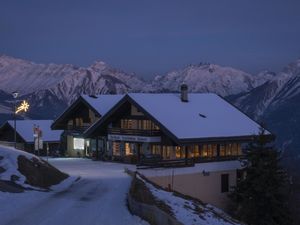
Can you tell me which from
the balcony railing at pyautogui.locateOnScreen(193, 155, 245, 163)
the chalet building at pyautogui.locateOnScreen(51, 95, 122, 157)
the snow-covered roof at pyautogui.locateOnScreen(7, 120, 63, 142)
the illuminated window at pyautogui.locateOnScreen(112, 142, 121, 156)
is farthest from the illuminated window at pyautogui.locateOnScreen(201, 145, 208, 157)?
the snow-covered roof at pyautogui.locateOnScreen(7, 120, 63, 142)

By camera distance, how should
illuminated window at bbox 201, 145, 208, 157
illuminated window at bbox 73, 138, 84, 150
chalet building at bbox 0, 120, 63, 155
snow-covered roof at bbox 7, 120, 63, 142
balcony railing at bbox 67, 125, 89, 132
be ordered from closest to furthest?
illuminated window at bbox 201, 145, 208, 157 → balcony railing at bbox 67, 125, 89, 132 → illuminated window at bbox 73, 138, 84, 150 → chalet building at bbox 0, 120, 63, 155 → snow-covered roof at bbox 7, 120, 63, 142

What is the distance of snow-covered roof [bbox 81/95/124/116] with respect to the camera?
65.9 meters

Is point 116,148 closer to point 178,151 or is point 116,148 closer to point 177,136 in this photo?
point 178,151

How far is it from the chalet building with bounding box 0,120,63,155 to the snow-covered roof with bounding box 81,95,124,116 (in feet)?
33.1

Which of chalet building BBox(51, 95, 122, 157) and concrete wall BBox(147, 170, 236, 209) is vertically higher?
chalet building BBox(51, 95, 122, 157)

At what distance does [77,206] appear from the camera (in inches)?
1173

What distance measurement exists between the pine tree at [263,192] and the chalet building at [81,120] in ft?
75.4

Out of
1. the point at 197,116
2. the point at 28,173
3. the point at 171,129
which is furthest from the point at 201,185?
the point at 28,173

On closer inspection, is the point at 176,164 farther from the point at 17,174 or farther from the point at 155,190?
the point at 17,174

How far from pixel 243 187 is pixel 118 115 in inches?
761

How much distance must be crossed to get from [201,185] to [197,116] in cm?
838

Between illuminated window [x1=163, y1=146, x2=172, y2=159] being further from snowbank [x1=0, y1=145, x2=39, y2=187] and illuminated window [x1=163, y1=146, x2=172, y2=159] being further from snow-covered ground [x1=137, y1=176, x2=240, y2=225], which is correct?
snowbank [x1=0, y1=145, x2=39, y2=187]

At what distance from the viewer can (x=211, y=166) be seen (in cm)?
5619

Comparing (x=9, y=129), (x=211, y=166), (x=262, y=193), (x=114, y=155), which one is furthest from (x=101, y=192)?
(x=9, y=129)
